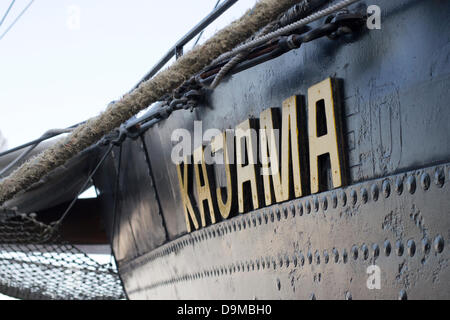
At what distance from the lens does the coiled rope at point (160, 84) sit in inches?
98.6

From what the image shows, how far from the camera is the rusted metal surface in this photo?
1974mm

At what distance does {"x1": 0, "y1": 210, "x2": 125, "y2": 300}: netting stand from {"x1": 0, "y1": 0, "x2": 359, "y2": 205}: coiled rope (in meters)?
1.00

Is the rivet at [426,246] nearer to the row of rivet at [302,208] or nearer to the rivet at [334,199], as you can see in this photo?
the row of rivet at [302,208]

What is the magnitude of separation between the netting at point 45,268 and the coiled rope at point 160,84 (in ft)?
3.27

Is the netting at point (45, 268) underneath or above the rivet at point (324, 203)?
above

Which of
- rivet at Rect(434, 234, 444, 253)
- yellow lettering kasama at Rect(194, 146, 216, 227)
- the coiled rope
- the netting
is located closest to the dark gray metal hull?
rivet at Rect(434, 234, 444, 253)

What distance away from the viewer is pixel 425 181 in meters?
1.98

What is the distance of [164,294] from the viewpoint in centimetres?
521

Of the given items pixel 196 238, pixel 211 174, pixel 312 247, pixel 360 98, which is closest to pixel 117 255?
pixel 196 238

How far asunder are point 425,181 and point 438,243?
212 mm

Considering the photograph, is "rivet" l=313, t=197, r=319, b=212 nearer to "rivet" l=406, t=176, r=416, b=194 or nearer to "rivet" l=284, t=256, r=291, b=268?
"rivet" l=284, t=256, r=291, b=268

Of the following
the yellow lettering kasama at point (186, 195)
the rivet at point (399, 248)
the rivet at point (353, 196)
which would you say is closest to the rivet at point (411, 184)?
the rivet at point (399, 248)

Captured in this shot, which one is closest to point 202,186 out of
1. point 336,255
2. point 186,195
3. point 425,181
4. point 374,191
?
point 186,195

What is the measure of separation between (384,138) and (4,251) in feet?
17.5
